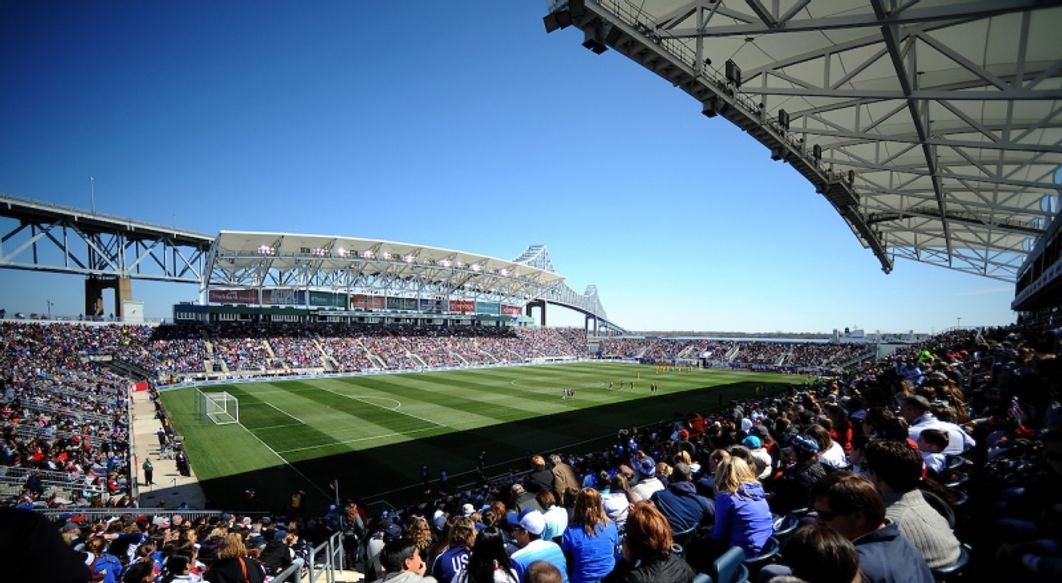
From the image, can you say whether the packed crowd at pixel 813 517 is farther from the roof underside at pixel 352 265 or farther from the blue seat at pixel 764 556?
the roof underside at pixel 352 265

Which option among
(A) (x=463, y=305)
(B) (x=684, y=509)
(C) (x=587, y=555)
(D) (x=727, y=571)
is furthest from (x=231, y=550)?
(A) (x=463, y=305)

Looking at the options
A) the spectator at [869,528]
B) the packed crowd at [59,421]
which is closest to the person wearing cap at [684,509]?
the spectator at [869,528]

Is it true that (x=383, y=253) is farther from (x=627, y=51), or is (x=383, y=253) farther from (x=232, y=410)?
(x=627, y=51)

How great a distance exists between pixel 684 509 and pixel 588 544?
3.60ft

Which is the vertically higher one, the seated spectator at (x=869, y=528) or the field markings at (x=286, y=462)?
the seated spectator at (x=869, y=528)

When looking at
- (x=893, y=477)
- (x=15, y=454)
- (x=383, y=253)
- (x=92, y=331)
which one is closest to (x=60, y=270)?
(x=92, y=331)

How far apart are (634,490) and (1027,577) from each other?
3.38m

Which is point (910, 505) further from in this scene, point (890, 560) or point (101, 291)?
point (101, 291)

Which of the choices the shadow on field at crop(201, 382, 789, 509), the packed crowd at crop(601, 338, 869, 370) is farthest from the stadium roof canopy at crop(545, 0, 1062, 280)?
the packed crowd at crop(601, 338, 869, 370)

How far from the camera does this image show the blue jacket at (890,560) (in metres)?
1.92

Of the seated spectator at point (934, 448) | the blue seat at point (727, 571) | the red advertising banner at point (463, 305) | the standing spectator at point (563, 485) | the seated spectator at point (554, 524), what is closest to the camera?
the blue seat at point (727, 571)

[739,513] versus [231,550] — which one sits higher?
[739,513]

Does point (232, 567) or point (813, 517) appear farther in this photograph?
point (232, 567)

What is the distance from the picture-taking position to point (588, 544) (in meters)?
3.52
